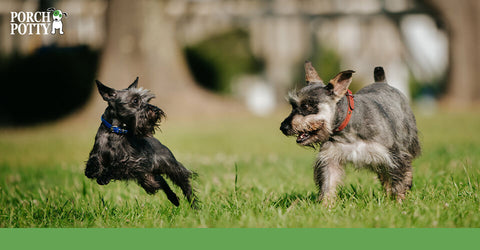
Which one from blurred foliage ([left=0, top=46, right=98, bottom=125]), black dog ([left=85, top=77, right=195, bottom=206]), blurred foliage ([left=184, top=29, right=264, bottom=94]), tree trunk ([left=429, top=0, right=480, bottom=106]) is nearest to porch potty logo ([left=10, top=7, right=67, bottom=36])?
black dog ([left=85, top=77, right=195, bottom=206])

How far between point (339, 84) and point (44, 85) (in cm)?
1517

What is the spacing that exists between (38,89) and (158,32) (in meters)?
6.16

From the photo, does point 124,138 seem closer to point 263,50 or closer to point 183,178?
point 183,178

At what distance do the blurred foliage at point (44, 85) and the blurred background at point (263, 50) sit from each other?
0.11 feet

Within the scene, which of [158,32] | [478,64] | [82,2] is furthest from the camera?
[82,2]

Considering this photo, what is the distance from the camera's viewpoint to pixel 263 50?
19453 millimetres

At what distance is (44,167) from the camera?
8.73m

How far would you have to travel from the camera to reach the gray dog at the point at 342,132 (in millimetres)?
4547

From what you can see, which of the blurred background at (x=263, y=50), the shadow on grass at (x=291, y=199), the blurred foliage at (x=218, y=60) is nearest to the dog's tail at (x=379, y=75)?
the shadow on grass at (x=291, y=199)

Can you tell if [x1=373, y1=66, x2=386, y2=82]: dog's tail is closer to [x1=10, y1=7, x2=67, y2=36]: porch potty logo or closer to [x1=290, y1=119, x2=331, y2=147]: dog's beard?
[x1=290, y1=119, x2=331, y2=147]: dog's beard

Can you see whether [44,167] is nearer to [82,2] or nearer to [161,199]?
[161,199]

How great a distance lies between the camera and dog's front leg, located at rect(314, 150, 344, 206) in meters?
4.72

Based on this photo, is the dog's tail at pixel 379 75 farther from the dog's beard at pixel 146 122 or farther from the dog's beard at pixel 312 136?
the dog's beard at pixel 146 122

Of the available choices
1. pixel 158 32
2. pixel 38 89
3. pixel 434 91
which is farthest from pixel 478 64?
pixel 38 89
